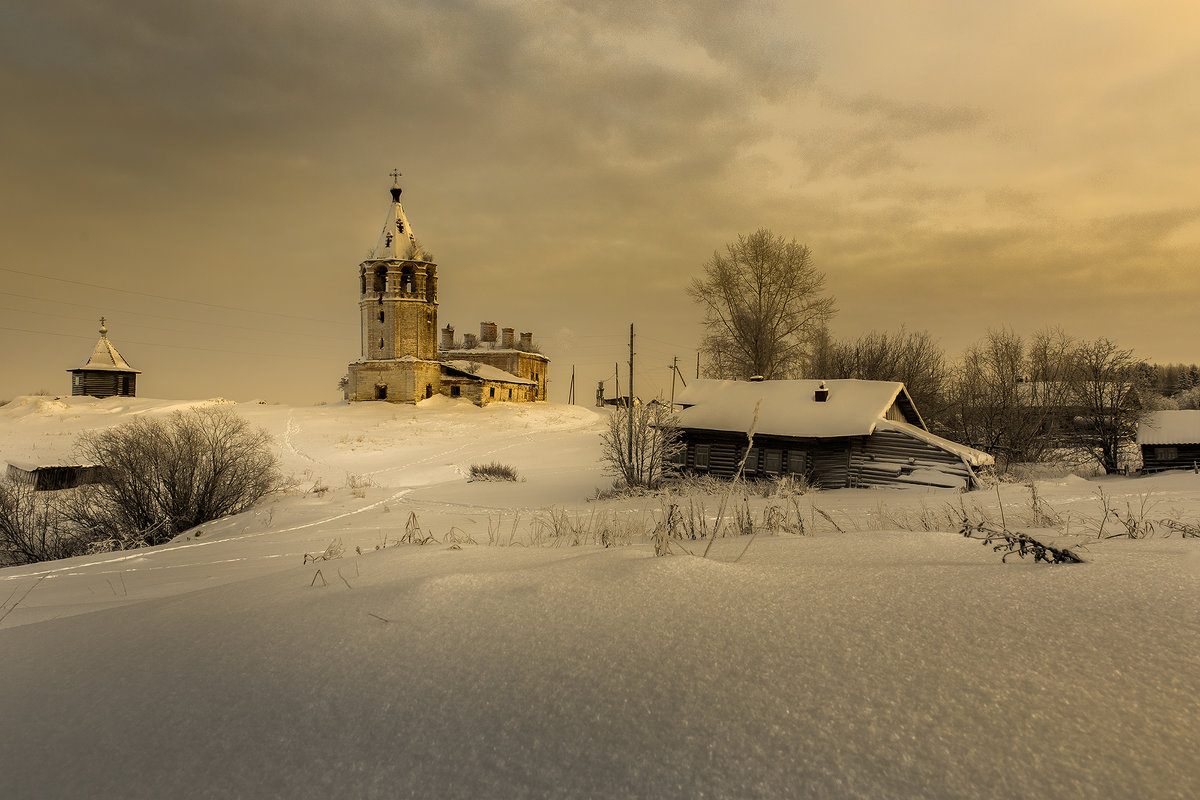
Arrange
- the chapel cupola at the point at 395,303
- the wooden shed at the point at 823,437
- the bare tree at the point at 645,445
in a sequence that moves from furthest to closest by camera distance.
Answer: the chapel cupola at the point at 395,303, the bare tree at the point at 645,445, the wooden shed at the point at 823,437

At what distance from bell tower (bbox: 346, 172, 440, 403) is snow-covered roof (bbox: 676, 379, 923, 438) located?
26.9 m

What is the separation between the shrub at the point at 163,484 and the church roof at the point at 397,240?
105 feet

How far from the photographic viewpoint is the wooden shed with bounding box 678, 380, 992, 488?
18141 mm

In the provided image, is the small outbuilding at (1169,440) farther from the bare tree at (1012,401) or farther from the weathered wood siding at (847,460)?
the weathered wood siding at (847,460)

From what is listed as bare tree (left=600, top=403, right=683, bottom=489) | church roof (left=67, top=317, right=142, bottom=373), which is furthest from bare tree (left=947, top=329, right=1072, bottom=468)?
church roof (left=67, top=317, right=142, bottom=373)

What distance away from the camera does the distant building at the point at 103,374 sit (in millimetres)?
42656

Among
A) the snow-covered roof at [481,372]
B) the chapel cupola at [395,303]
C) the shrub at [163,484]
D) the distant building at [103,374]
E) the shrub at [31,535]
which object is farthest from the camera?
the snow-covered roof at [481,372]

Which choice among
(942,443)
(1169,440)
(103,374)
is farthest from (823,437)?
(103,374)

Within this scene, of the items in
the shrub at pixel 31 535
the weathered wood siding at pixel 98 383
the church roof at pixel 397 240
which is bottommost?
the shrub at pixel 31 535

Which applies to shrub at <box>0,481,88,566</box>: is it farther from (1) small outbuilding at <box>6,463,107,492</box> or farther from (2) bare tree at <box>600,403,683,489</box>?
(2) bare tree at <box>600,403,683,489</box>

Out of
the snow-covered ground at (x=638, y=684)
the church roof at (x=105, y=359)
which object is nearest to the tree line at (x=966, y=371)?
the snow-covered ground at (x=638, y=684)

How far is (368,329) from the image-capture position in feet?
145

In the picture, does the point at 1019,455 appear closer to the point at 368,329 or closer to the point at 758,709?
the point at 758,709

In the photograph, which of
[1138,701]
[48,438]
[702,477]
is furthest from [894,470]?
[48,438]
